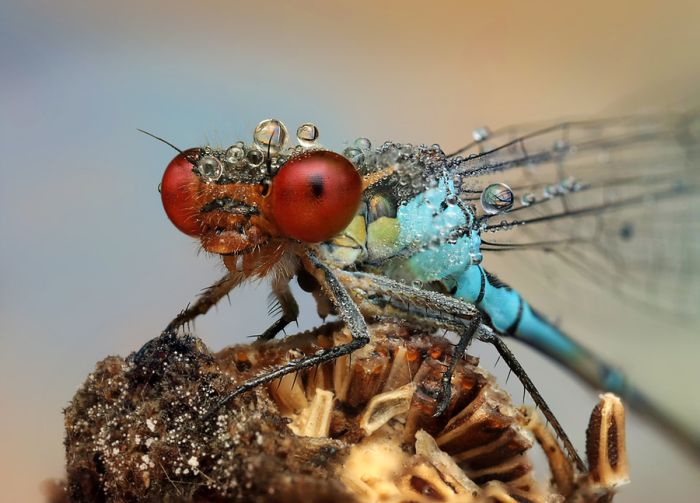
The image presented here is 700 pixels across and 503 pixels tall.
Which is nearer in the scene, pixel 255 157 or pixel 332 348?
pixel 332 348

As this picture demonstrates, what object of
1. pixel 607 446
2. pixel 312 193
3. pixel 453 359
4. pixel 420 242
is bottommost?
pixel 607 446

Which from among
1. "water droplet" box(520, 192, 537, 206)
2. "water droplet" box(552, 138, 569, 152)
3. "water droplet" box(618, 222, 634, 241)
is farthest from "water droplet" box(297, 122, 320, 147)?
"water droplet" box(618, 222, 634, 241)

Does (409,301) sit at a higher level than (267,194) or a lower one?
lower

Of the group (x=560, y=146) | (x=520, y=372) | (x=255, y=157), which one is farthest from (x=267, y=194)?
(x=560, y=146)

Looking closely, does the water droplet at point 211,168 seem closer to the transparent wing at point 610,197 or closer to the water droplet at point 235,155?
the water droplet at point 235,155

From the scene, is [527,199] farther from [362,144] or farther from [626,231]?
[362,144]

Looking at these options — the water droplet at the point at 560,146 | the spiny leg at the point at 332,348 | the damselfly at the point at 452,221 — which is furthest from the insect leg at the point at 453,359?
the water droplet at the point at 560,146
